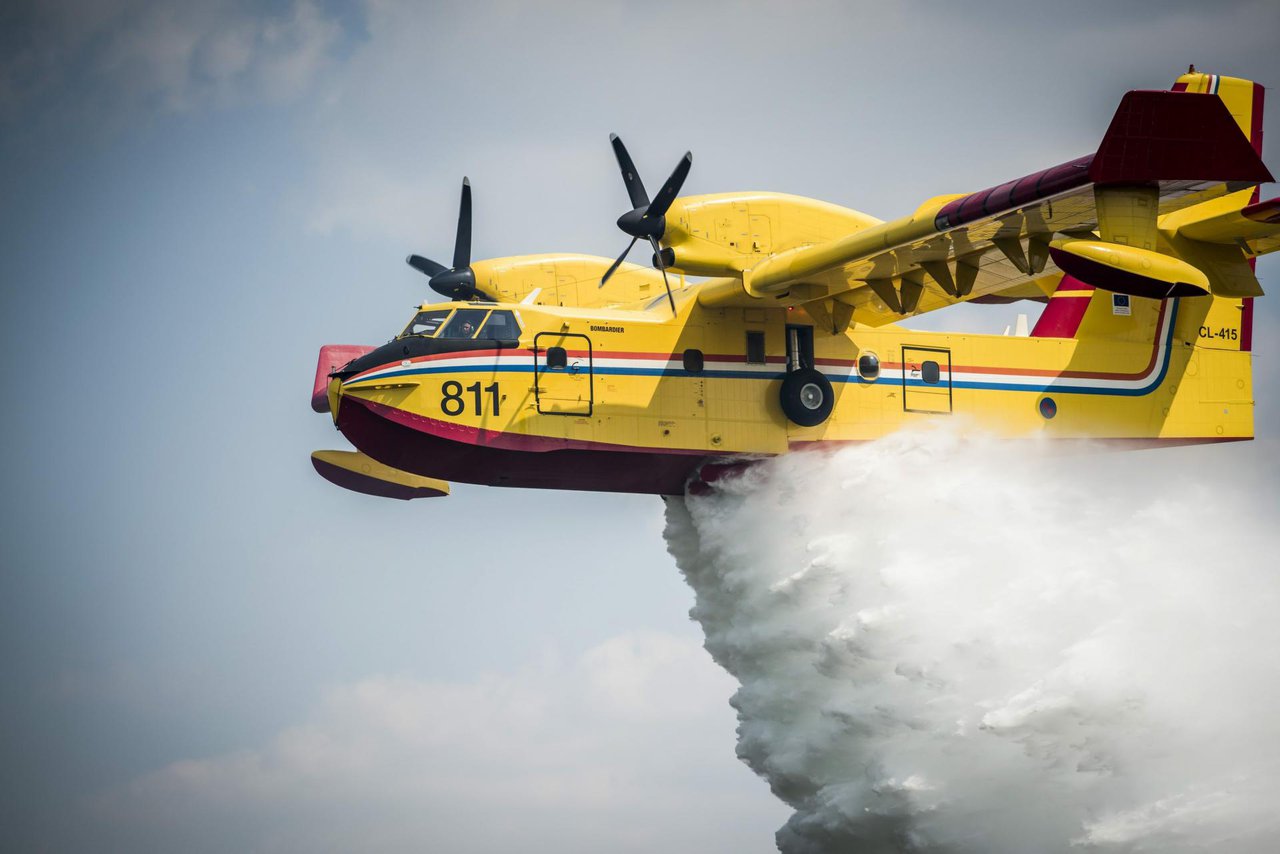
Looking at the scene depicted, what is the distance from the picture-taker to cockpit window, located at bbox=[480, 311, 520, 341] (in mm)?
19781

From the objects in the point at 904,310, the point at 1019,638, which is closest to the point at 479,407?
the point at 904,310

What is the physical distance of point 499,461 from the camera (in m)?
19.7

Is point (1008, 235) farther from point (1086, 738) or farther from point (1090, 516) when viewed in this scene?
point (1086, 738)

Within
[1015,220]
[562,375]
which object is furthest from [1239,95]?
[562,375]

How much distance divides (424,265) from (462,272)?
2.97 ft

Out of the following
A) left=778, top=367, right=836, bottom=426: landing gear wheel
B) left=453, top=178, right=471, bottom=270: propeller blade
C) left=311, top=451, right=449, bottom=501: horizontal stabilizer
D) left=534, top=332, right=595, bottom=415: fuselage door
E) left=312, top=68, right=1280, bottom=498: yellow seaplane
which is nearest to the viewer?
left=312, top=68, right=1280, bottom=498: yellow seaplane

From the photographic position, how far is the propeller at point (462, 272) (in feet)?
78.9

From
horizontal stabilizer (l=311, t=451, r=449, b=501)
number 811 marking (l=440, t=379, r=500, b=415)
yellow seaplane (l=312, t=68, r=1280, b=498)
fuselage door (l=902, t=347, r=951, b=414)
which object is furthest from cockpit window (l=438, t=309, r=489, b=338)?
fuselage door (l=902, t=347, r=951, b=414)

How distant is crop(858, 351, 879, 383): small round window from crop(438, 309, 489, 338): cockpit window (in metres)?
4.59

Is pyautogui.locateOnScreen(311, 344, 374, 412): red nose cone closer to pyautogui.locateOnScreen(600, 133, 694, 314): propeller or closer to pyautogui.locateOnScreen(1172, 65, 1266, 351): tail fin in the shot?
pyautogui.locateOnScreen(600, 133, 694, 314): propeller

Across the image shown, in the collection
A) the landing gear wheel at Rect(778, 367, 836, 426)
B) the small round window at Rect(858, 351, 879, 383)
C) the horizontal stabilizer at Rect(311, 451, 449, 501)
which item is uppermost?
the small round window at Rect(858, 351, 879, 383)

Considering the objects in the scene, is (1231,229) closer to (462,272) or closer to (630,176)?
(630,176)

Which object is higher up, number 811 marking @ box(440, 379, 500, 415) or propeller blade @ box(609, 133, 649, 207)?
propeller blade @ box(609, 133, 649, 207)

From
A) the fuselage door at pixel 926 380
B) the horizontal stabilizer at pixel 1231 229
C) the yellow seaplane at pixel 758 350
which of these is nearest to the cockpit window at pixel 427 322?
the yellow seaplane at pixel 758 350
